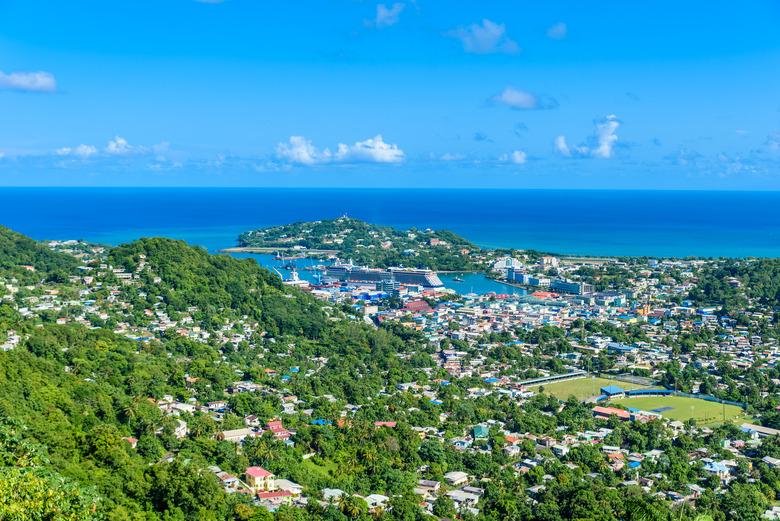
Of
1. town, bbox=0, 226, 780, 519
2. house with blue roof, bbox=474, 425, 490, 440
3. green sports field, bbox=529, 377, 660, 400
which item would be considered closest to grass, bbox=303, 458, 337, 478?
town, bbox=0, 226, 780, 519

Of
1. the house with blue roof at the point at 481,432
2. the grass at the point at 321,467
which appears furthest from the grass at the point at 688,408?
the grass at the point at 321,467

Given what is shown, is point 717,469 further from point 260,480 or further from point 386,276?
point 386,276

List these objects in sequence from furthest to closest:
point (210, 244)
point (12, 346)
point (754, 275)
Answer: point (210, 244) → point (754, 275) → point (12, 346)

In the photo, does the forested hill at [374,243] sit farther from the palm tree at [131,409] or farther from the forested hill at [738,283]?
the palm tree at [131,409]

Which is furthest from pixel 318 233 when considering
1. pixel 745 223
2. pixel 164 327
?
pixel 745 223

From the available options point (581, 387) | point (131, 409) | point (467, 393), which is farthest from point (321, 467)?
point (581, 387)

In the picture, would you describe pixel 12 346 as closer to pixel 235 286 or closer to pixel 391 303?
pixel 235 286
